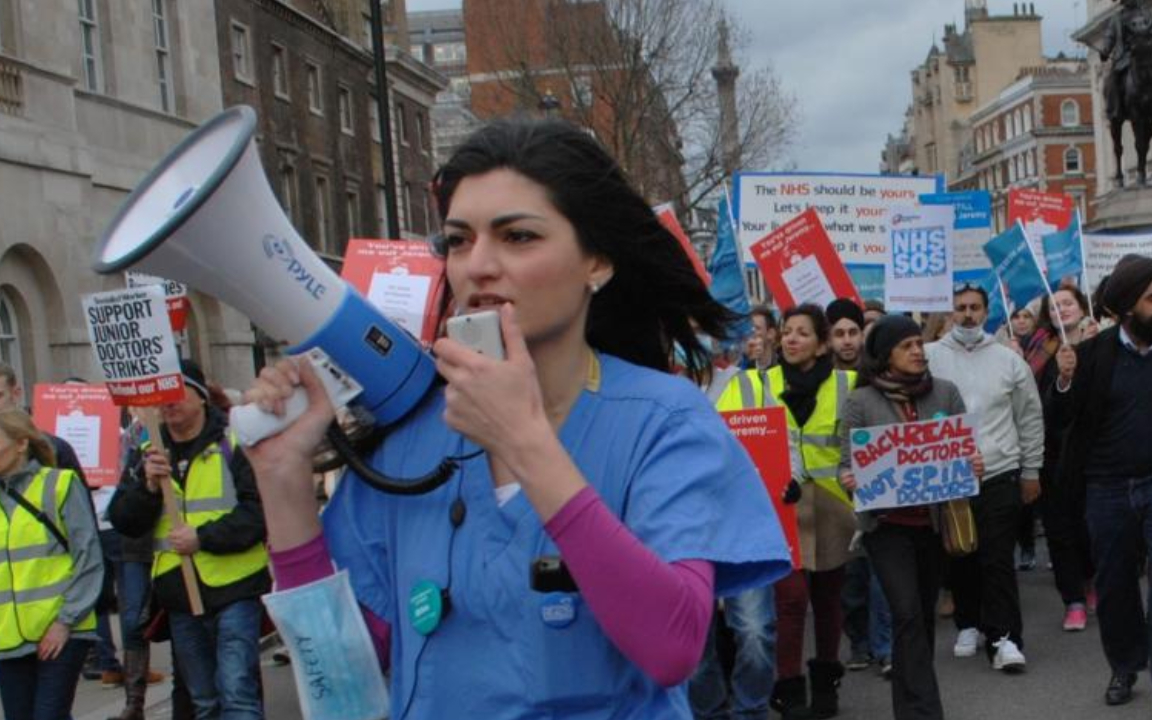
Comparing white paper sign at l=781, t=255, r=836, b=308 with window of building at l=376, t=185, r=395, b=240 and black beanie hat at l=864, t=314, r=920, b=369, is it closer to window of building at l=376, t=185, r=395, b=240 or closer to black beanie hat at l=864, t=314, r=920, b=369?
black beanie hat at l=864, t=314, r=920, b=369

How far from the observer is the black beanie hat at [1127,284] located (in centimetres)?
624

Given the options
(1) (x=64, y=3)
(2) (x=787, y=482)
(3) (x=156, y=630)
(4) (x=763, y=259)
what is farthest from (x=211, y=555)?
(1) (x=64, y=3)

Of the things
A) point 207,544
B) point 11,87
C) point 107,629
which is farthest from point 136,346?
point 11,87

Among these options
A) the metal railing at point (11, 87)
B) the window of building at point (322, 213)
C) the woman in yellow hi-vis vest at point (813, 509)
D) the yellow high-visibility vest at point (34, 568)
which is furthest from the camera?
the window of building at point (322, 213)

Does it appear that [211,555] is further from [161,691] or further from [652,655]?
[652,655]

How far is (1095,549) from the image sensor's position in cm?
666

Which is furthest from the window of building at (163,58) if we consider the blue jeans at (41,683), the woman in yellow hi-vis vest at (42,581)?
the blue jeans at (41,683)

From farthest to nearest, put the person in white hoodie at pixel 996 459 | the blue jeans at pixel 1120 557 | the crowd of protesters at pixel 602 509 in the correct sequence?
the person in white hoodie at pixel 996 459 < the blue jeans at pixel 1120 557 < the crowd of protesters at pixel 602 509

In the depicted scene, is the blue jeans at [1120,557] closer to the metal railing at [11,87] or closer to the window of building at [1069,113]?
the metal railing at [11,87]

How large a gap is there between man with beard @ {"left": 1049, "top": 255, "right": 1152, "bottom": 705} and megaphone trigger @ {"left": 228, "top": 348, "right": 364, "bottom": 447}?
4993 mm

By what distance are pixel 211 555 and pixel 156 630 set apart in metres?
0.57

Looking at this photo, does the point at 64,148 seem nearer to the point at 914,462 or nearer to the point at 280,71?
the point at 280,71

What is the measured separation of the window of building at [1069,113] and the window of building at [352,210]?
3055 inches

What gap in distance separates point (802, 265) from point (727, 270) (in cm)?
51
